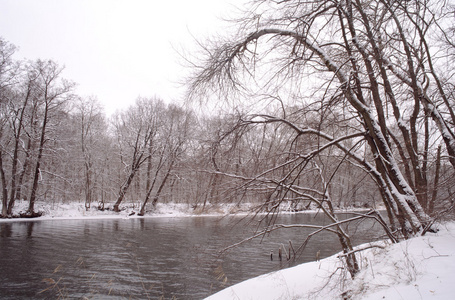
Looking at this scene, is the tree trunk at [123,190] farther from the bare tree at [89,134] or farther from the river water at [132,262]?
the river water at [132,262]

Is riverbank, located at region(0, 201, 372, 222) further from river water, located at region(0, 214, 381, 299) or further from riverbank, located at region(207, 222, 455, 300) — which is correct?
riverbank, located at region(207, 222, 455, 300)

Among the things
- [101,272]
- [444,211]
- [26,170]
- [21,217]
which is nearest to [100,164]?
[26,170]

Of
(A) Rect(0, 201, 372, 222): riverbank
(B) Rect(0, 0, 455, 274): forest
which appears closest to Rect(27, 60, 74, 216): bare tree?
(A) Rect(0, 201, 372, 222): riverbank

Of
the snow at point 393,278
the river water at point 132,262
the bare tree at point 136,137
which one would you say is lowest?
the river water at point 132,262

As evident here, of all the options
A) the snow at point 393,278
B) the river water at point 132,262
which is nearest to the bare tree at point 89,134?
the river water at point 132,262

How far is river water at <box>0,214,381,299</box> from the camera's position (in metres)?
8.52

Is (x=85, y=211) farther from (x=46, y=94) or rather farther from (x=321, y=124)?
(x=321, y=124)

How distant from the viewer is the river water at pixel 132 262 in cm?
852

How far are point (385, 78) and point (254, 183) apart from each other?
3368 millimetres

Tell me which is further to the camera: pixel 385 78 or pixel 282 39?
pixel 385 78

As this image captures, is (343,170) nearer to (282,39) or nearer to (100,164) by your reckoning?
(282,39)

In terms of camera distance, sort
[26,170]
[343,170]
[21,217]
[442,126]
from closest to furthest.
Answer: [442,126], [343,170], [21,217], [26,170]

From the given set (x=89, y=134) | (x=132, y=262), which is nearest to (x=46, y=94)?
(x=89, y=134)

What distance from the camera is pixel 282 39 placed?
18.0ft
